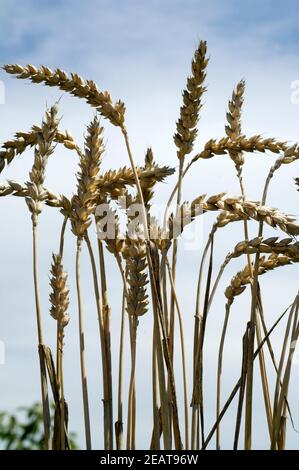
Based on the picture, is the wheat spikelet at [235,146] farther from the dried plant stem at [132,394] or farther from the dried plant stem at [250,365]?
the dried plant stem at [132,394]

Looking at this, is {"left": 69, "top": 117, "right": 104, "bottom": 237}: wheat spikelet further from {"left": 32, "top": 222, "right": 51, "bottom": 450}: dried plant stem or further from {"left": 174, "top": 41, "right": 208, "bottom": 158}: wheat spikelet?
{"left": 174, "top": 41, "right": 208, "bottom": 158}: wheat spikelet

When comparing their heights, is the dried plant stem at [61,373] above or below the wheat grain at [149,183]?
below

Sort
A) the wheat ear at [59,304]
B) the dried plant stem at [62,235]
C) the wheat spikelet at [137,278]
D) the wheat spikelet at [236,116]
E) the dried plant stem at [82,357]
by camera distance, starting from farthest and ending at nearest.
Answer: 1. the wheat spikelet at [236,116]
2. the dried plant stem at [62,235]
3. the wheat ear at [59,304]
4. the dried plant stem at [82,357]
5. the wheat spikelet at [137,278]

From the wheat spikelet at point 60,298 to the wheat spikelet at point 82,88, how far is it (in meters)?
0.57

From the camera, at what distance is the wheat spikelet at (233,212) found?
93.6 inches

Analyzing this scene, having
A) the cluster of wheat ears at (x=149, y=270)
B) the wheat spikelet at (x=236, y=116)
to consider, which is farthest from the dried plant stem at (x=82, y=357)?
the wheat spikelet at (x=236, y=116)

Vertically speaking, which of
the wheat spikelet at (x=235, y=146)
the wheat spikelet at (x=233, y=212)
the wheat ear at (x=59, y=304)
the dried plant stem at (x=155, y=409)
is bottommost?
the dried plant stem at (x=155, y=409)

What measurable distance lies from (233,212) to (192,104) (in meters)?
0.65

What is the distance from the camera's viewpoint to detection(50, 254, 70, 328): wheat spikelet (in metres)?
2.59

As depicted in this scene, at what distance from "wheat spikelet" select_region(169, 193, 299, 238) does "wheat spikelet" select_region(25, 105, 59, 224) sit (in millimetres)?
466

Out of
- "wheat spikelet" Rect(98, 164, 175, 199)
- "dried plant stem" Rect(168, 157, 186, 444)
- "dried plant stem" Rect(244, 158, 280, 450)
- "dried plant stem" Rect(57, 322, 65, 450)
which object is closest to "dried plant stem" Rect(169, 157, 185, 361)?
"dried plant stem" Rect(168, 157, 186, 444)

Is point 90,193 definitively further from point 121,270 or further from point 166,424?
point 166,424

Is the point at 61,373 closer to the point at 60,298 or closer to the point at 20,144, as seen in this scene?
the point at 60,298

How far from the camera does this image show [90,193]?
255cm
